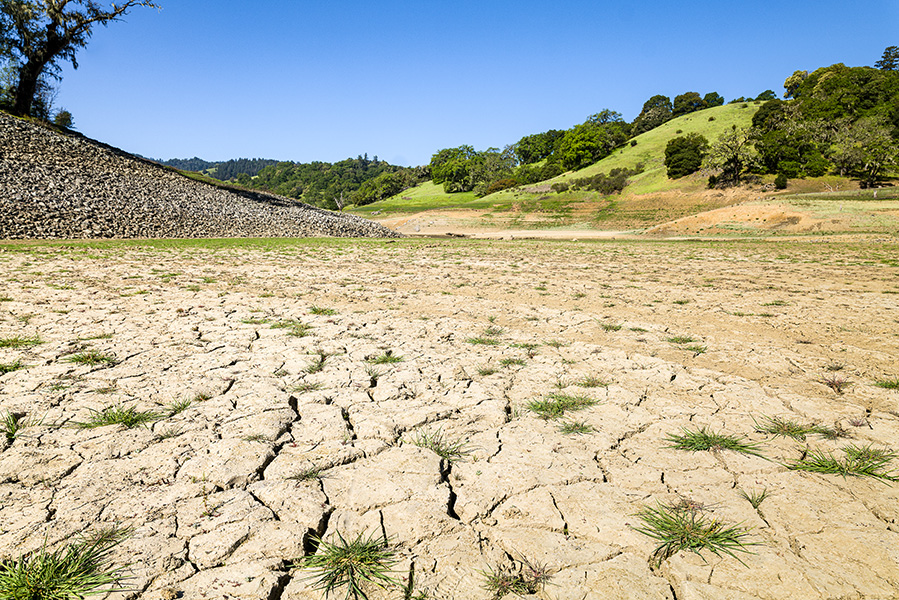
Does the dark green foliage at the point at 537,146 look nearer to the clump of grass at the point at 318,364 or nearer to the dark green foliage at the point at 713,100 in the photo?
the dark green foliage at the point at 713,100

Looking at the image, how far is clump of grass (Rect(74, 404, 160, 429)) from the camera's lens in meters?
3.14

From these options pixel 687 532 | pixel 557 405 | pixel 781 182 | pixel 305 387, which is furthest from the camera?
pixel 781 182

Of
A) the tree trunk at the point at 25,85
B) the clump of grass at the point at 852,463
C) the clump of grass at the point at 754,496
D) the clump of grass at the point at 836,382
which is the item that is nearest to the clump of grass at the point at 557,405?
the clump of grass at the point at 754,496

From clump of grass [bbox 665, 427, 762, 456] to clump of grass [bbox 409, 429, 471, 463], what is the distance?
147 centimetres

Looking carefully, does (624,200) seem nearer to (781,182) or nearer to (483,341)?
(781,182)

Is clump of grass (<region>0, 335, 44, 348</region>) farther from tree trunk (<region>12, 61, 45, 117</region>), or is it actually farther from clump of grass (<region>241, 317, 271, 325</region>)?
tree trunk (<region>12, 61, 45, 117</region>)

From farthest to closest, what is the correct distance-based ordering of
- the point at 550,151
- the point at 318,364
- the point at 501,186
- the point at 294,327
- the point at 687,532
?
the point at 550,151, the point at 501,186, the point at 294,327, the point at 318,364, the point at 687,532

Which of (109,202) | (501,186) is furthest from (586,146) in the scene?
(109,202)

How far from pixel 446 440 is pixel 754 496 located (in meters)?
1.90

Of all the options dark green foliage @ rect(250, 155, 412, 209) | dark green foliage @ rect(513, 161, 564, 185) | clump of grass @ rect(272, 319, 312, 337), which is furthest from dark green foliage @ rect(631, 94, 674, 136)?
clump of grass @ rect(272, 319, 312, 337)

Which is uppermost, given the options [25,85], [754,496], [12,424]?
[25,85]

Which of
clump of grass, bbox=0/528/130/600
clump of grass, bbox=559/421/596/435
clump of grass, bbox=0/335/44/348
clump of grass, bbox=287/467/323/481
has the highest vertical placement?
clump of grass, bbox=0/335/44/348

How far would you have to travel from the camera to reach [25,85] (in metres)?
34.4

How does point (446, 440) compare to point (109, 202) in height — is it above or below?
below
